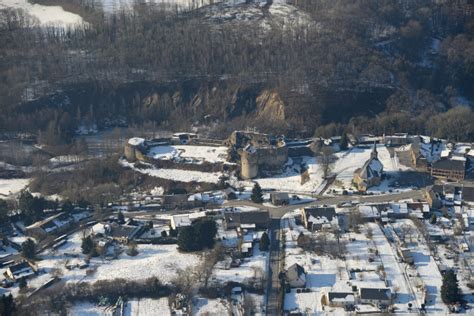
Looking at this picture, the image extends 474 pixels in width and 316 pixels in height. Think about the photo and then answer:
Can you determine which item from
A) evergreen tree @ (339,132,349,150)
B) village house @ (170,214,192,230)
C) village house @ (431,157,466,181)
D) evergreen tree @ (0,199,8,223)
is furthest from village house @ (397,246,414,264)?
evergreen tree @ (0,199,8,223)

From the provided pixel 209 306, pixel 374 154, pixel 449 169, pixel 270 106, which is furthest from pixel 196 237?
pixel 270 106

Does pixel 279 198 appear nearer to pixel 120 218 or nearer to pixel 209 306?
pixel 120 218

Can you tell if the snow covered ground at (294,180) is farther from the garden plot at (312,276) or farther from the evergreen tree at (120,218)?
the evergreen tree at (120,218)

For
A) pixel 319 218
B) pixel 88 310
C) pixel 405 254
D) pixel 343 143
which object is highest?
pixel 343 143


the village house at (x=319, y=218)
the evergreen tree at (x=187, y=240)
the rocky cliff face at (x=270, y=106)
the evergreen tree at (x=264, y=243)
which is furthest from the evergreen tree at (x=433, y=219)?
the rocky cliff face at (x=270, y=106)

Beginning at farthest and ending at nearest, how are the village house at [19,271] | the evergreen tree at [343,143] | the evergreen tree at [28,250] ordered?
the evergreen tree at [343,143] < the evergreen tree at [28,250] < the village house at [19,271]

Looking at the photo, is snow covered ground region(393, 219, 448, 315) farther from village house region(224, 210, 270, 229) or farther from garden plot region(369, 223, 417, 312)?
village house region(224, 210, 270, 229)
